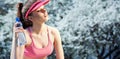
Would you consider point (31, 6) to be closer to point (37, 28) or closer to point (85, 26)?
point (37, 28)

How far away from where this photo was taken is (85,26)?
8.39 feet

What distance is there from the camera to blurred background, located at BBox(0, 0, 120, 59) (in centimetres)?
254

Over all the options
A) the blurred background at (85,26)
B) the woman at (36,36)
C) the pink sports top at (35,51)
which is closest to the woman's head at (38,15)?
the woman at (36,36)

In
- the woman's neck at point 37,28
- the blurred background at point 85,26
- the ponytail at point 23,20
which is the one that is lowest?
the blurred background at point 85,26

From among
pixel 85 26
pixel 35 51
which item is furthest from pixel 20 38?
pixel 85 26

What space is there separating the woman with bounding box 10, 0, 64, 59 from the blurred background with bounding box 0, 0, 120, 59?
133cm

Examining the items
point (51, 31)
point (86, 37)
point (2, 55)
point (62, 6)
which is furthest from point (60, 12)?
point (51, 31)

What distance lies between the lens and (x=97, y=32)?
2.56 m

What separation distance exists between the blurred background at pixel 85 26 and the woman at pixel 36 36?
1334 millimetres

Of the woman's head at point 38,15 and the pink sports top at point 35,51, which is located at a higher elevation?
the woman's head at point 38,15

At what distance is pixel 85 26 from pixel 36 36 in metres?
1.44

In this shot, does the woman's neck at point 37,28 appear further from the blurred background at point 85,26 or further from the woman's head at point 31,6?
the blurred background at point 85,26

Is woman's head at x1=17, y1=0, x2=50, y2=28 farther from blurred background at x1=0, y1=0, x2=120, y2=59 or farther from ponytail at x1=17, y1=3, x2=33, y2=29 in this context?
blurred background at x1=0, y1=0, x2=120, y2=59

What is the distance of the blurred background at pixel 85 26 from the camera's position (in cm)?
254
